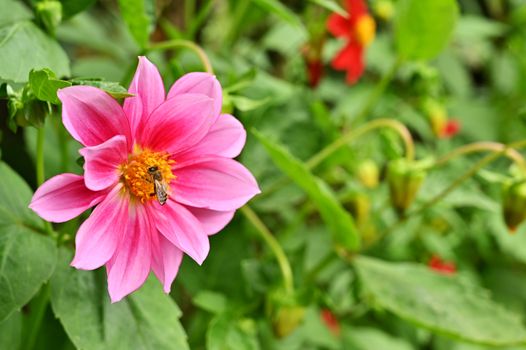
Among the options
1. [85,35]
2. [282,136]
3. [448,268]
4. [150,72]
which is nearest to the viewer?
[150,72]

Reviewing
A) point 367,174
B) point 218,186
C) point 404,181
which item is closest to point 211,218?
point 218,186

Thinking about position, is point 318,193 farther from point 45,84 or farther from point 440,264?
point 440,264

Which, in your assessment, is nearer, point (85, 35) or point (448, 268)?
point (85, 35)

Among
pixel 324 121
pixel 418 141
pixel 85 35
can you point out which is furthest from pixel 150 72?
pixel 418 141

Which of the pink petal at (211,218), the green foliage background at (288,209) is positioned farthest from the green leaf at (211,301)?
the pink petal at (211,218)

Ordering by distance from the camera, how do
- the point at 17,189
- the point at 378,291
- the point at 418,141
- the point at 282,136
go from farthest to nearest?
the point at 418,141
the point at 282,136
the point at 378,291
the point at 17,189

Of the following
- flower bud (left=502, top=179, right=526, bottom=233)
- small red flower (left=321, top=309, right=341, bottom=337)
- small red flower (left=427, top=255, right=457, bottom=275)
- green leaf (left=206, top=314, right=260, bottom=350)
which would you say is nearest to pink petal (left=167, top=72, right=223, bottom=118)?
green leaf (left=206, top=314, right=260, bottom=350)

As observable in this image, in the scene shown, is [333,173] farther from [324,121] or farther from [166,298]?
[166,298]

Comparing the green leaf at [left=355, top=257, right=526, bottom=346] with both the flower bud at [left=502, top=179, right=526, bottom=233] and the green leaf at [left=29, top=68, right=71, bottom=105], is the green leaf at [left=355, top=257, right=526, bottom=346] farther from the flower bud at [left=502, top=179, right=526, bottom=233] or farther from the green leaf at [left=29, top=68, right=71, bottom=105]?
the green leaf at [left=29, top=68, right=71, bottom=105]
